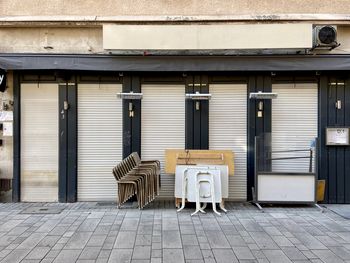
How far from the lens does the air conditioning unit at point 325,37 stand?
6984 mm

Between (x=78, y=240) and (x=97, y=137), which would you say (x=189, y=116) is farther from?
(x=78, y=240)

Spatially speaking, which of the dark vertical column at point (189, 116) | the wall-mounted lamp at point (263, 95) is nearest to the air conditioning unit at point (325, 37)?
the wall-mounted lamp at point (263, 95)

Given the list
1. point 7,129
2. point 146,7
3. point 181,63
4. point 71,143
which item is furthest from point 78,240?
point 146,7

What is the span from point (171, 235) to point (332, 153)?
454 centimetres

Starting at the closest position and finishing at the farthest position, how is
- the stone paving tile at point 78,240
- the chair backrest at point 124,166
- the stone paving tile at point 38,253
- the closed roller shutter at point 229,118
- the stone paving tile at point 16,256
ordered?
the stone paving tile at point 16,256, the stone paving tile at point 38,253, the stone paving tile at point 78,240, the chair backrest at point 124,166, the closed roller shutter at point 229,118

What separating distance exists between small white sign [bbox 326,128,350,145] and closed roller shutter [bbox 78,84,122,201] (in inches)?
193

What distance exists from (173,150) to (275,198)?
8.10 feet

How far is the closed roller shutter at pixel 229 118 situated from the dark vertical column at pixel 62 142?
3.43 metres

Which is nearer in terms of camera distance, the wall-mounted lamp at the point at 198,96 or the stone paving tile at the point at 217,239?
the stone paving tile at the point at 217,239

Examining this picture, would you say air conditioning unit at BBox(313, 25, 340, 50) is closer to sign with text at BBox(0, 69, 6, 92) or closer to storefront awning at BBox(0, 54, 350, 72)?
storefront awning at BBox(0, 54, 350, 72)

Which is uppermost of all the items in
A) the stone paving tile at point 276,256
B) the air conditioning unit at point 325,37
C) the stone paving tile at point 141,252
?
the air conditioning unit at point 325,37

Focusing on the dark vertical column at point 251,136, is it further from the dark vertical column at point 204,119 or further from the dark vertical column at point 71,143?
the dark vertical column at point 71,143

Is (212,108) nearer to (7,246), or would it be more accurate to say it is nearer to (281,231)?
(281,231)

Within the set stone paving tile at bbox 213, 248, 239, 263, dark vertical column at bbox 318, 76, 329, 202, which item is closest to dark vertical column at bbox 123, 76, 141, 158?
stone paving tile at bbox 213, 248, 239, 263
